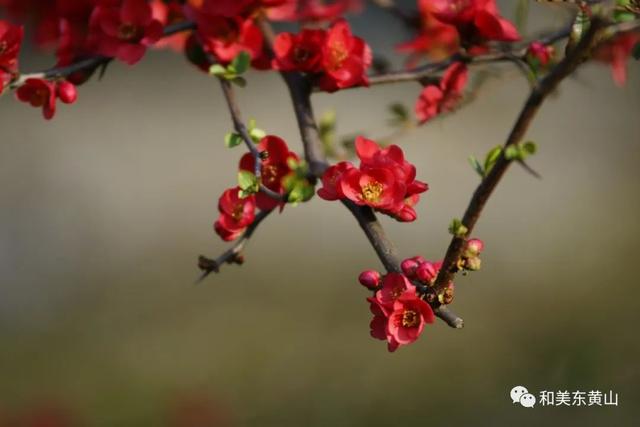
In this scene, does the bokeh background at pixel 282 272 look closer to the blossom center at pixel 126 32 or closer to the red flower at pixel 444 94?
the red flower at pixel 444 94

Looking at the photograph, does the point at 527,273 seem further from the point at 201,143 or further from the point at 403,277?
the point at 403,277

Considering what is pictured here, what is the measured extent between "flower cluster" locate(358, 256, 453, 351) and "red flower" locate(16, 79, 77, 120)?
1.00ft

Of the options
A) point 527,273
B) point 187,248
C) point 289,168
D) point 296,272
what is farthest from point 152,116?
point 289,168

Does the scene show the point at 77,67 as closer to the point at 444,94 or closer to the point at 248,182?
the point at 248,182

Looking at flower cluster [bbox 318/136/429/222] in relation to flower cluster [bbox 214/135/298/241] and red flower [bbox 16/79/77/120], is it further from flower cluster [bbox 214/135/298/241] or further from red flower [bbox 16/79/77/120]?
red flower [bbox 16/79/77/120]

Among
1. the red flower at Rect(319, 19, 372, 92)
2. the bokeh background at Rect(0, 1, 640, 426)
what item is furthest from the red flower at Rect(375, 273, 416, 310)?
the bokeh background at Rect(0, 1, 640, 426)

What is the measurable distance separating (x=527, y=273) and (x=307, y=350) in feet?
2.32

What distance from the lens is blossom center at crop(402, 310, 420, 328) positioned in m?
0.56

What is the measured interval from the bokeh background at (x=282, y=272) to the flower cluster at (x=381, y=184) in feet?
3.81

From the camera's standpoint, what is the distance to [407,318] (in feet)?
1.87

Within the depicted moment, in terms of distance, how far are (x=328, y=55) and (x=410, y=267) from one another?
23cm

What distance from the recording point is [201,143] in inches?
136

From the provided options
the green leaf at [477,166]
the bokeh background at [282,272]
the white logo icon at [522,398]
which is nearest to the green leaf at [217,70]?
the green leaf at [477,166]

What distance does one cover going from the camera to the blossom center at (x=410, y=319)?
565 mm
